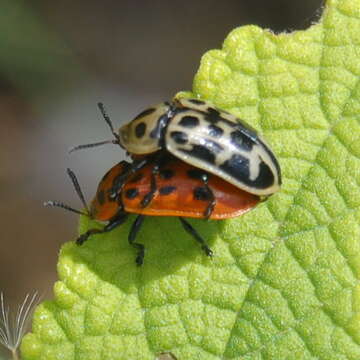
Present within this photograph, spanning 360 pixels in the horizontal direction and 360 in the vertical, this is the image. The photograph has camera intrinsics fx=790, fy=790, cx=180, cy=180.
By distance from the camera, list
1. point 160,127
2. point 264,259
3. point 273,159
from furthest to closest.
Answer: point 160,127
point 273,159
point 264,259

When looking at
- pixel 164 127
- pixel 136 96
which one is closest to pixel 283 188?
pixel 164 127

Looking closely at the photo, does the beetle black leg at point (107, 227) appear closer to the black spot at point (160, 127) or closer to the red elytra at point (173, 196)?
the red elytra at point (173, 196)

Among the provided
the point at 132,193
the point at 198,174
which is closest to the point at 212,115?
the point at 198,174

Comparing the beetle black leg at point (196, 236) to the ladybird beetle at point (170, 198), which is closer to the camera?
the beetle black leg at point (196, 236)

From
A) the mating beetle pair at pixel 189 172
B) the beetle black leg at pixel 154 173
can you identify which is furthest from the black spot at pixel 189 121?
the beetle black leg at pixel 154 173

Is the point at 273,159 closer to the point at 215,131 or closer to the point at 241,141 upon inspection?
the point at 241,141

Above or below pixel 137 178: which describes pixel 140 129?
above
